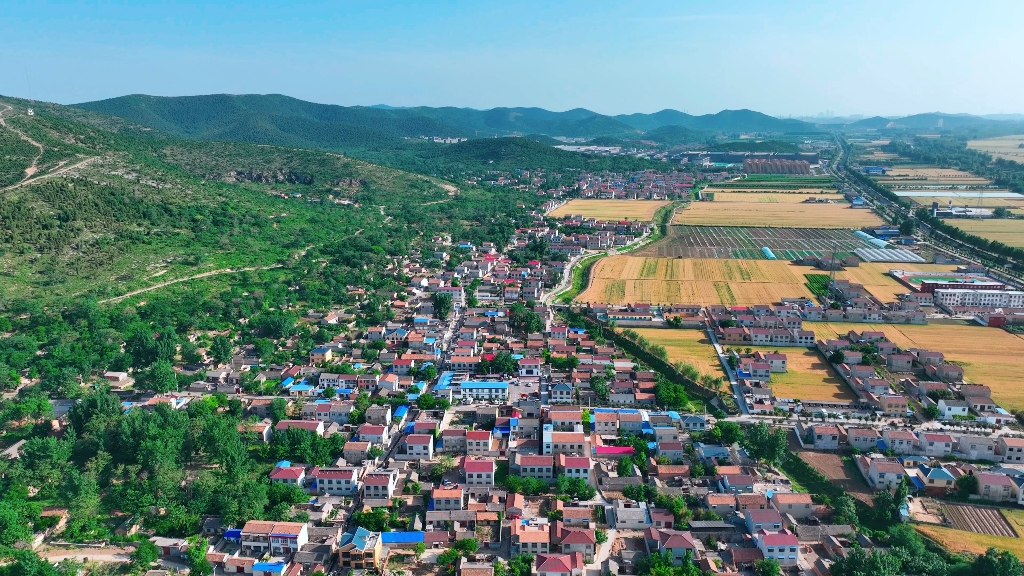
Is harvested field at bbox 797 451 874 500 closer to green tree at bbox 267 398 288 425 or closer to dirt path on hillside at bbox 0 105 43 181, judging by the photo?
green tree at bbox 267 398 288 425

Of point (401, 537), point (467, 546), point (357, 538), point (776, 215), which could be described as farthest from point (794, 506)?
point (776, 215)

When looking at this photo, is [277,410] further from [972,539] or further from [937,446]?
[937,446]

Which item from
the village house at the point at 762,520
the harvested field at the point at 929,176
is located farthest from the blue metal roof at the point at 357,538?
the harvested field at the point at 929,176

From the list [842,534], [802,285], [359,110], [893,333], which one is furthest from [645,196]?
[359,110]

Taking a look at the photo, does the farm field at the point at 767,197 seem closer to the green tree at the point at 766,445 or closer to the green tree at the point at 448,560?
the green tree at the point at 766,445

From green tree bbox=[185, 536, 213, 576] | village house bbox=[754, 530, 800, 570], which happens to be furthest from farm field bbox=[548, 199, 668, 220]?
green tree bbox=[185, 536, 213, 576]

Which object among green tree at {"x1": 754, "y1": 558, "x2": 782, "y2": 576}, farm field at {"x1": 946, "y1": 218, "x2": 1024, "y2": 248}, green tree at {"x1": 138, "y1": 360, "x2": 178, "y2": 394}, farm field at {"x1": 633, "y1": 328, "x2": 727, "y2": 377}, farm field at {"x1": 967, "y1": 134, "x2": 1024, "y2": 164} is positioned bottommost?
green tree at {"x1": 754, "y1": 558, "x2": 782, "y2": 576}
